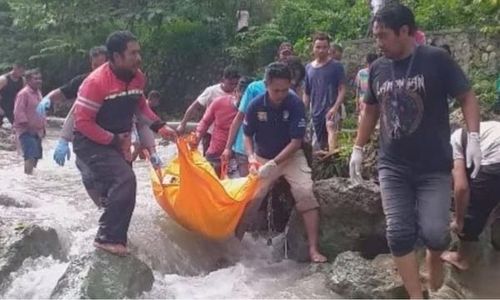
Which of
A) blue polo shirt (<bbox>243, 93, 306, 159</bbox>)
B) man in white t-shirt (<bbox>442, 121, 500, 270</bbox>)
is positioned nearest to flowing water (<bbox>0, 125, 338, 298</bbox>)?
blue polo shirt (<bbox>243, 93, 306, 159</bbox>)

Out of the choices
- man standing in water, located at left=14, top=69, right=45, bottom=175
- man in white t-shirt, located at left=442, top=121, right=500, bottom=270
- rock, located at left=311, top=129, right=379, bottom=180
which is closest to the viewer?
man in white t-shirt, located at left=442, top=121, right=500, bottom=270

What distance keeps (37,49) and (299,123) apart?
1627 centimetres

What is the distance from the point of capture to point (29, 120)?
390 inches

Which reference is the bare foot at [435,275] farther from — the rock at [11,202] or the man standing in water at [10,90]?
the man standing in water at [10,90]

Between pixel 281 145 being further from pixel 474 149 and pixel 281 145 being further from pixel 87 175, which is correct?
pixel 474 149

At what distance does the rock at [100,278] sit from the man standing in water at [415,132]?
2013 millimetres

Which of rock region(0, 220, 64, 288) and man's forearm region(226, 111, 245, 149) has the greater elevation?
man's forearm region(226, 111, 245, 149)

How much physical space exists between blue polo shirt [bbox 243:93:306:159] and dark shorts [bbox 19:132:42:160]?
4.51 meters

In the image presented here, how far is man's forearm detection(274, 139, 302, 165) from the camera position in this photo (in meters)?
6.27

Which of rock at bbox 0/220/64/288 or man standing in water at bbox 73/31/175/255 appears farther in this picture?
rock at bbox 0/220/64/288

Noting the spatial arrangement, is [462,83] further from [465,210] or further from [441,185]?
[465,210]

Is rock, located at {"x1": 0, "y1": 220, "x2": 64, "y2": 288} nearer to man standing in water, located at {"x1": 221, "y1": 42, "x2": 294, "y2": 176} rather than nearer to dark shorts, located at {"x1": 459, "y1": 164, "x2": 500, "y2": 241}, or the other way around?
man standing in water, located at {"x1": 221, "y1": 42, "x2": 294, "y2": 176}

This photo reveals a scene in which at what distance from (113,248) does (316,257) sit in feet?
5.71

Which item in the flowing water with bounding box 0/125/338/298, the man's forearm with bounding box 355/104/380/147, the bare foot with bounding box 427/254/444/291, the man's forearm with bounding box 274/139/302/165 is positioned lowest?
the flowing water with bounding box 0/125/338/298
